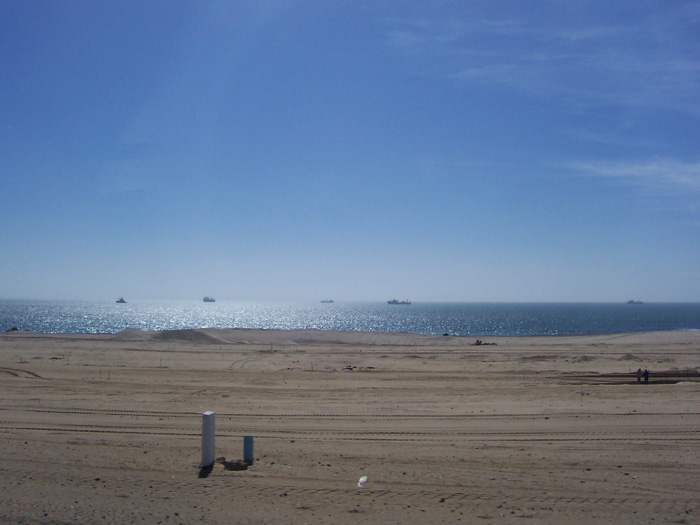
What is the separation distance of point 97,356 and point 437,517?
107ft

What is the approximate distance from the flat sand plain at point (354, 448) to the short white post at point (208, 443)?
0.21m

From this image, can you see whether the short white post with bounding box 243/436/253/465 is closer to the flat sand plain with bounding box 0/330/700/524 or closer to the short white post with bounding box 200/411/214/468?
the flat sand plain with bounding box 0/330/700/524

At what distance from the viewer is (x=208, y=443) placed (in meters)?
9.09

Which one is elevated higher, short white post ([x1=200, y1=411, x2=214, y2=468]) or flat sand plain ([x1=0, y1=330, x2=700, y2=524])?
short white post ([x1=200, y1=411, x2=214, y2=468])

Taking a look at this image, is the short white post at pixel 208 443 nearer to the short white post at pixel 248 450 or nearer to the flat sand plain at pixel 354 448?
the flat sand plain at pixel 354 448

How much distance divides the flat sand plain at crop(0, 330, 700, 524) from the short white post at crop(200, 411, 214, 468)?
21 cm

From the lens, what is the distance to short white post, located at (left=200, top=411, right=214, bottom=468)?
357 inches

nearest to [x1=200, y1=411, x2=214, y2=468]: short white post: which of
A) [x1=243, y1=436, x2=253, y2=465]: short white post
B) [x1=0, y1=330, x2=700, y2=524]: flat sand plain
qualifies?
[x1=0, y1=330, x2=700, y2=524]: flat sand plain

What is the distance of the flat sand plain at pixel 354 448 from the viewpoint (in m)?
7.34

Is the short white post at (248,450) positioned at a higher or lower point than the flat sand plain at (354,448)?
higher

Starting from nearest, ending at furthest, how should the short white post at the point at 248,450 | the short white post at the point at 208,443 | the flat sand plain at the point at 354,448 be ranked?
the flat sand plain at the point at 354,448
the short white post at the point at 208,443
the short white post at the point at 248,450

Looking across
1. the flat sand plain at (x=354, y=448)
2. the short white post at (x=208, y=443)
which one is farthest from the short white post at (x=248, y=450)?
the short white post at (x=208, y=443)

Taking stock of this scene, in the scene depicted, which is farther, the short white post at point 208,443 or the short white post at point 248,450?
the short white post at point 248,450

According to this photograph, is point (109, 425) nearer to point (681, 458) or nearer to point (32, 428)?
point (32, 428)
